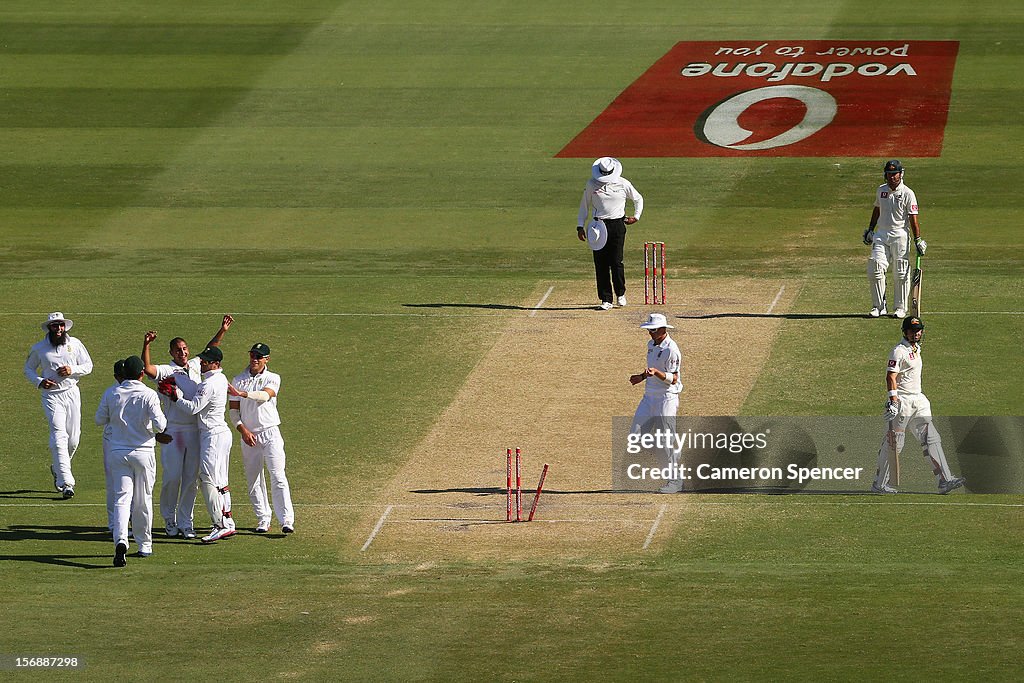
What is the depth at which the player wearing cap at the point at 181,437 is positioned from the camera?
17.4m

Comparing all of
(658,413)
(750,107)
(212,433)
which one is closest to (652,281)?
(658,413)

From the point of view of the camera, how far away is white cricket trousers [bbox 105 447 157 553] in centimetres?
1670

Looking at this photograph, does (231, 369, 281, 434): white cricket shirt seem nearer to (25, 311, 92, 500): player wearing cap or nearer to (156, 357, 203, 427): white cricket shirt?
(156, 357, 203, 427): white cricket shirt

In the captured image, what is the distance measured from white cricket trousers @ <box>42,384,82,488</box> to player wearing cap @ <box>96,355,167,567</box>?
7.89 feet

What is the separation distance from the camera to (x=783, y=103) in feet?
124

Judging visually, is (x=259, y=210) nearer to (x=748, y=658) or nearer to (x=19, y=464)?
(x=19, y=464)

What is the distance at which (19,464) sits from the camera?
2025cm

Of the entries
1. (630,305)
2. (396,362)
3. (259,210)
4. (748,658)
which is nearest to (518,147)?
(259,210)

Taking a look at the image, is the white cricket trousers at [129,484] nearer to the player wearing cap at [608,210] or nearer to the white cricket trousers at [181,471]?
the white cricket trousers at [181,471]

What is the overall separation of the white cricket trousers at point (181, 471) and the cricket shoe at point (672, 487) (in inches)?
184

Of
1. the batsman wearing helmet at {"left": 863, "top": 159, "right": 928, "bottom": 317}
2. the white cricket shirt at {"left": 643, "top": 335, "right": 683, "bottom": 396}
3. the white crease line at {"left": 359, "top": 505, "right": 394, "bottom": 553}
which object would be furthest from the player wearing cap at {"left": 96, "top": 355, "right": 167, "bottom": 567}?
the batsman wearing helmet at {"left": 863, "top": 159, "right": 928, "bottom": 317}

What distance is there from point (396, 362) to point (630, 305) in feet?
12.9

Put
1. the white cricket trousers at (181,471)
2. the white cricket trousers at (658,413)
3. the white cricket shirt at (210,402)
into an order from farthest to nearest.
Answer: the white cricket trousers at (658,413)
the white cricket trousers at (181,471)
the white cricket shirt at (210,402)

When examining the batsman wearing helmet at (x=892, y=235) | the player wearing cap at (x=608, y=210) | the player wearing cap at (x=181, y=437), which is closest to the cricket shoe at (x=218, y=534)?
the player wearing cap at (x=181, y=437)
